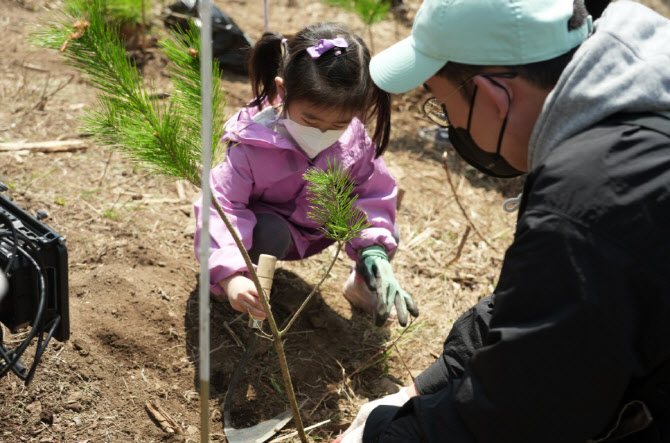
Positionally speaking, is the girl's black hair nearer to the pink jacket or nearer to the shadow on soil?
the pink jacket

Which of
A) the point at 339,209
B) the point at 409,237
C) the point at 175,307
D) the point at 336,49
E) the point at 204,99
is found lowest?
the point at 409,237

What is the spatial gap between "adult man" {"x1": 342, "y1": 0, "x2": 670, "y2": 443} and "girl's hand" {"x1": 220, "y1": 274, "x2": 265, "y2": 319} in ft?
1.96

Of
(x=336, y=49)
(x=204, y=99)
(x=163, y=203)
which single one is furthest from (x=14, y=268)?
(x=163, y=203)

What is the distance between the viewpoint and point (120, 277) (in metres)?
2.03

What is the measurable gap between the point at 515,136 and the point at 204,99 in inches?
24.2

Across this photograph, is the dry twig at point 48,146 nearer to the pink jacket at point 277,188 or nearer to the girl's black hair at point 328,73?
the pink jacket at point 277,188

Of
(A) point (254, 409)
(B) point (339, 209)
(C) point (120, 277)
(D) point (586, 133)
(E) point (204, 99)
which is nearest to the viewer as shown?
(E) point (204, 99)

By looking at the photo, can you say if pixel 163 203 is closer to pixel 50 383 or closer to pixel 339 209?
pixel 50 383

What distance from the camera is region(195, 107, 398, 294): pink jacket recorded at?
1.83m

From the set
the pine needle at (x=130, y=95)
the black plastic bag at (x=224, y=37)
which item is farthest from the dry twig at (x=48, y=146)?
the pine needle at (x=130, y=95)

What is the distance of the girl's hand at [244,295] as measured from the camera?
5.45 ft

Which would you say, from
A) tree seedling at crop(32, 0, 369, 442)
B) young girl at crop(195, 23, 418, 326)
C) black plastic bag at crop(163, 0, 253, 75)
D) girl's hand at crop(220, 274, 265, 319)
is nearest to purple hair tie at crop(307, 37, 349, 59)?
young girl at crop(195, 23, 418, 326)

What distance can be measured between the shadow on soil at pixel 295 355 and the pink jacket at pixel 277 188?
0.21 meters

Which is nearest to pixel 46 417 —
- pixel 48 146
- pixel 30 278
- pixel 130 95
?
pixel 30 278
